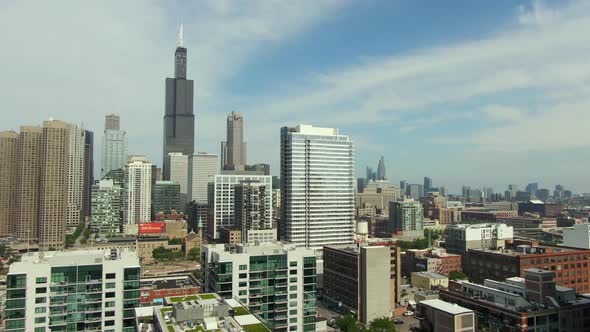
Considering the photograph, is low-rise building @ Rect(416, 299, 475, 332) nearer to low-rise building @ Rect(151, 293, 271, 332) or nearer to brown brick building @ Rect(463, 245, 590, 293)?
low-rise building @ Rect(151, 293, 271, 332)

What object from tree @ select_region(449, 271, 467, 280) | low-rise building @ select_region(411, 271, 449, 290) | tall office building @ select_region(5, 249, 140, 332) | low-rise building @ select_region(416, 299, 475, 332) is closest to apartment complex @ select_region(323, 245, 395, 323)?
low-rise building @ select_region(416, 299, 475, 332)

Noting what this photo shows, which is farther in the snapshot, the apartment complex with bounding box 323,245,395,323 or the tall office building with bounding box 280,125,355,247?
the tall office building with bounding box 280,125,355,247

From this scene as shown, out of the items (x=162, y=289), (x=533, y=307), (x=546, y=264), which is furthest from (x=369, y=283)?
(x=162, y=289)

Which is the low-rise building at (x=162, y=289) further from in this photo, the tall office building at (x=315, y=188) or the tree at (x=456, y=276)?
the tree at (x=456, y=276)

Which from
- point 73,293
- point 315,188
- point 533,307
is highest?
point 315,188

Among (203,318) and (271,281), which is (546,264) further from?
(203,318)

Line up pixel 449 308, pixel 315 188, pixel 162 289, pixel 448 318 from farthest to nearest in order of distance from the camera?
pixel 315 188 < pixel 162 289 < pixel 449 308 < pixel 448 318
